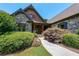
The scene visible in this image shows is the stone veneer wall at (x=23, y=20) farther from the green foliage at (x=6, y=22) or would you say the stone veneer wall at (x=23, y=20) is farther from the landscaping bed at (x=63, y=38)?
the landscaping bed at (x=63, y=38)

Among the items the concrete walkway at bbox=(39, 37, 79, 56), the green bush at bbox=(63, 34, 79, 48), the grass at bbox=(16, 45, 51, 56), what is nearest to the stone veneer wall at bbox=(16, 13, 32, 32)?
the concrete walkway at bbox=(39, 37, 79, 56)

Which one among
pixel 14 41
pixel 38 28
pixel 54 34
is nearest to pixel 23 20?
pixel 38 28

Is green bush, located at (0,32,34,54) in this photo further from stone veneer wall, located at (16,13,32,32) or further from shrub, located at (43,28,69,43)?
shrub, located at (43,28,69,43)

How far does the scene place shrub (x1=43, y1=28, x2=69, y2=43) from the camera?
545 cm

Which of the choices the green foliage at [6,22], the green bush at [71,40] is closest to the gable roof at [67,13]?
the green bush at [71,40]

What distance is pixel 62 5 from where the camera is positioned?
17.4 ft

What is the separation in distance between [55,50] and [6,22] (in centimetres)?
148

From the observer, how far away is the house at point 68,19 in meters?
5.35

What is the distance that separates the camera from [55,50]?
17.2 ft

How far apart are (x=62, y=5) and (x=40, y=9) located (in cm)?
59

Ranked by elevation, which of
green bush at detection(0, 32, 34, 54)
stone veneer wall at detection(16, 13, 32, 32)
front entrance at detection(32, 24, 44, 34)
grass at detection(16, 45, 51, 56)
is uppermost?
stone veneer wall at detection(16, 13, 32, 32)

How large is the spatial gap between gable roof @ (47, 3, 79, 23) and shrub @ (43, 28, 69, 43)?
261 millimetres

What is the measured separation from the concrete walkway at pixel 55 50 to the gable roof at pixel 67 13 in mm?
608

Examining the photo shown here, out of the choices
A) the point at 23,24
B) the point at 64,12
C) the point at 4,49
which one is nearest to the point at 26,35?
the point at 23,24
